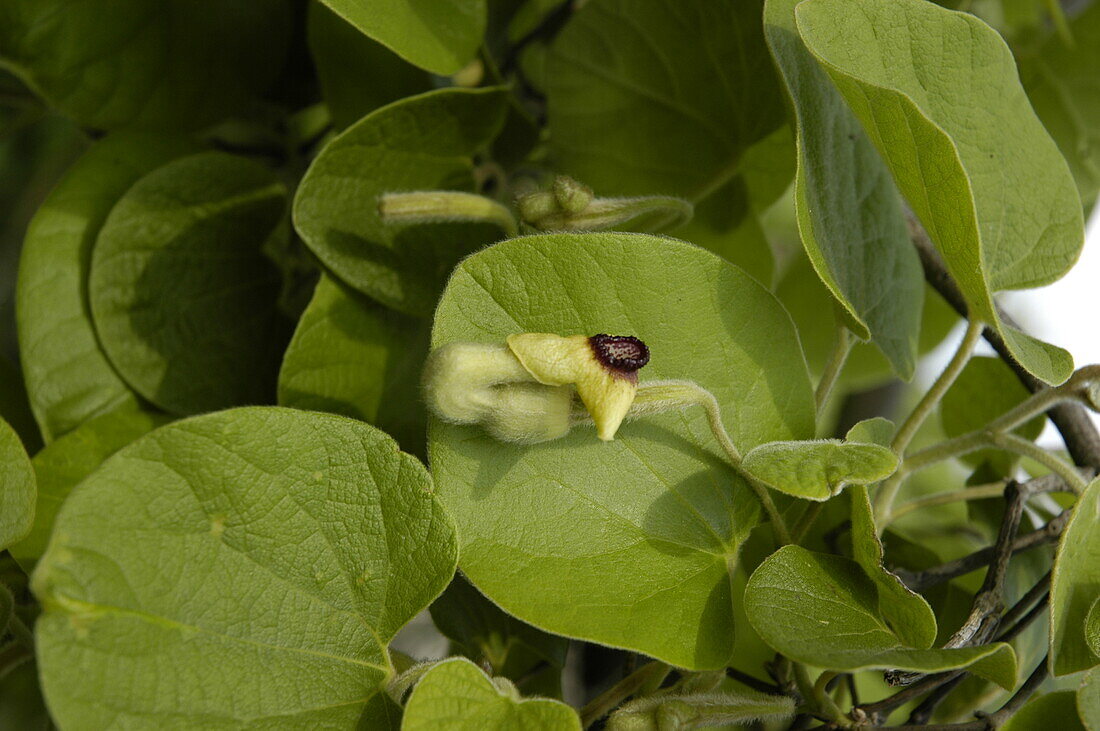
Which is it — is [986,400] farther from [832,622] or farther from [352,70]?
[352,70]

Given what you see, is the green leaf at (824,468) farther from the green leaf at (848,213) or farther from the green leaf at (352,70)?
the green leaf at (352,70)

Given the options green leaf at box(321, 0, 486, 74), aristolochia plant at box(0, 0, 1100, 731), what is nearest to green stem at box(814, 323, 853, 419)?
aristolochia plant at box(0, 0, 1100, 731)

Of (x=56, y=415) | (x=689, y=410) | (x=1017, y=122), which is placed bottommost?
(x=56, y=415)

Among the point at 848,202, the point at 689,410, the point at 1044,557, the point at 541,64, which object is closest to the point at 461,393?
the point at 689,410

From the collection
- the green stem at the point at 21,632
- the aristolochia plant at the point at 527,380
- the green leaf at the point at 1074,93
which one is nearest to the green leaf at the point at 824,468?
the aristolochia plant at the point at 527,380

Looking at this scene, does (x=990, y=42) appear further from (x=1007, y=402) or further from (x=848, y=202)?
(x=1007, y=402)

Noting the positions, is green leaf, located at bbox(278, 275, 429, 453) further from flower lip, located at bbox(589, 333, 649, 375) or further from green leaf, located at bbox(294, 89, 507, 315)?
flower lip, located at bbox(589, 333, 649, 375)
